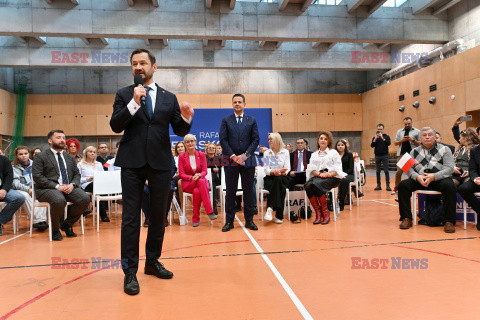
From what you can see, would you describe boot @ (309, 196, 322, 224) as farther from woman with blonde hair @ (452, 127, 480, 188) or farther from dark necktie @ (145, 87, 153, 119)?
dark necktie @ (145, 87, 153, 119)

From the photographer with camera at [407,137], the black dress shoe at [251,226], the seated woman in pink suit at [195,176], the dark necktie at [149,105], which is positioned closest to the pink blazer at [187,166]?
the seated woman in pink suit at [195,176]

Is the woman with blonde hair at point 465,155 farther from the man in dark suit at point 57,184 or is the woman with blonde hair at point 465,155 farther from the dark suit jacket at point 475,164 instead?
the man in dark suit at point 57,184

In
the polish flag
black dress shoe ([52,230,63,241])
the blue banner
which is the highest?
the blue banner

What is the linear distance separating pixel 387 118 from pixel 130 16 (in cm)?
948

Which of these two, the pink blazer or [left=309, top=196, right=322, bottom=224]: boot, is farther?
the pink blazer

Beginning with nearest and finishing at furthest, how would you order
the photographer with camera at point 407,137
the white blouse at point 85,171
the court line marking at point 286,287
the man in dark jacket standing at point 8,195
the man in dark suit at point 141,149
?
1. the court line marking at point 286,287
2. the man in dark suit at point 141,149
3. the man in dark jacket standing at point 8,195
4. the white blouse at point 85,171
5. the photographer with camera at point 407,137

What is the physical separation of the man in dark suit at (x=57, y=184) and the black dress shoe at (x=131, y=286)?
2.03m

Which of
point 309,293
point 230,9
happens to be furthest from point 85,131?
point 309,293

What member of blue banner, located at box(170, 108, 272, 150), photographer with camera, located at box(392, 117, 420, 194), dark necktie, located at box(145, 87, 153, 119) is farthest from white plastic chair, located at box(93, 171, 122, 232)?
blue banner, located at box(170, 108, 272, 150)

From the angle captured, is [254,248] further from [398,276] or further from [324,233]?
[398,276]

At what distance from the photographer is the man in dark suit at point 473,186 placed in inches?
146

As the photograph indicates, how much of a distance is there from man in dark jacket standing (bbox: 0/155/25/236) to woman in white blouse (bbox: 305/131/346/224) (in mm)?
3579

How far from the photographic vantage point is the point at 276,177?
4.52 meters

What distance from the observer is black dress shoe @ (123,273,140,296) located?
2.05 metres
